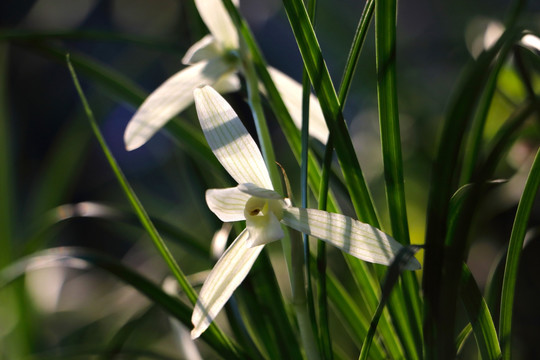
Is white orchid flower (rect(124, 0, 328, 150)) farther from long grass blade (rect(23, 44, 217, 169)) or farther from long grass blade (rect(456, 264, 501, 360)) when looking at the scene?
long grass blade (rect(456, 264, 501, 360))

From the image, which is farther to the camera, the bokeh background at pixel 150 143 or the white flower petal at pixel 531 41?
the bokeh background at pixel 150 143

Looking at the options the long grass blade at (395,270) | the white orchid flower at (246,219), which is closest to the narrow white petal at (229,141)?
the white orchid flower at (246,219)

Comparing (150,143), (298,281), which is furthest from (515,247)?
(150,143)

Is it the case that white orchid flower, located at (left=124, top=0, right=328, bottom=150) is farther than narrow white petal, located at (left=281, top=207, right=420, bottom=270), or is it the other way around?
white orchid flower, located at (left=124, top=0, right=328, bottom=150)

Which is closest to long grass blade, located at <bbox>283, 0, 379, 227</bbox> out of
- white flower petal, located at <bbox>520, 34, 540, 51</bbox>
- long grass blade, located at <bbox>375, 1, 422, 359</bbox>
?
long grass blade, located at <bbox>375, 1, 422, 359</bbox>

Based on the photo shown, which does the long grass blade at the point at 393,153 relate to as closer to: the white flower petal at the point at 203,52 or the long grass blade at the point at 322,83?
the long grass blade at the point at 322,83
